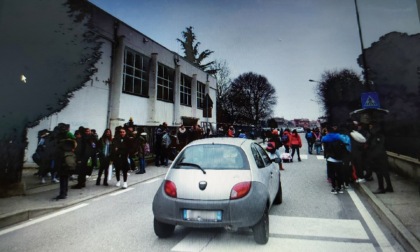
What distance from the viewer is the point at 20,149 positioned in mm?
6773

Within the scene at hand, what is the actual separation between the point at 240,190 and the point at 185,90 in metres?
19.8

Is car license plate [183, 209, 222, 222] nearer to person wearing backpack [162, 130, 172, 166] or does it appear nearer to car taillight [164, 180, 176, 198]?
car taillight [164, 180, 176, 198]

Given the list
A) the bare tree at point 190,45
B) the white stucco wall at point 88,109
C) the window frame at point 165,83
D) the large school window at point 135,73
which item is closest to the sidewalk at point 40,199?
the white stucco wall at point 88,109

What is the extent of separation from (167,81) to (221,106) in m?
31.9

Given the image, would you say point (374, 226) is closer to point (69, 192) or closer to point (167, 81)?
point (69, 192)

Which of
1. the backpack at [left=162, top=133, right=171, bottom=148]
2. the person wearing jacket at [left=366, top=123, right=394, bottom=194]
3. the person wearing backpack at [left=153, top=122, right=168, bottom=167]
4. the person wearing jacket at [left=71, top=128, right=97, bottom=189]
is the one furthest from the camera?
the person wearing backpack at [left=153, top=122, right=168, bottom=167]

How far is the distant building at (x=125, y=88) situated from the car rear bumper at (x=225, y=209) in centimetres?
859

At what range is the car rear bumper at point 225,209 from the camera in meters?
3.60

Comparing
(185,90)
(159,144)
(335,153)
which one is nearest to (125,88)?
(159,144)

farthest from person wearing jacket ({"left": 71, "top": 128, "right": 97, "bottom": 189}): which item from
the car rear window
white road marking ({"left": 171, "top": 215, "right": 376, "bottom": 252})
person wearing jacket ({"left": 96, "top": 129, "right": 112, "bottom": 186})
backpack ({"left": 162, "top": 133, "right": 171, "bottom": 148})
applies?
Answer: white road marking ({"left": 171, "top": 215, "right": 376, "bottom": 252})

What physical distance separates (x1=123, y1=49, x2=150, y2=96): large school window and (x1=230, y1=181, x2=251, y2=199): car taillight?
469 inches

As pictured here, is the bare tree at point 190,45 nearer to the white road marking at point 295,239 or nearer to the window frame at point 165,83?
the window frame at point 165,83

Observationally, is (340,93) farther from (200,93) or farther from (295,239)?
(295,239)

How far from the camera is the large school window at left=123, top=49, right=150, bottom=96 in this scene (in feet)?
48.7
